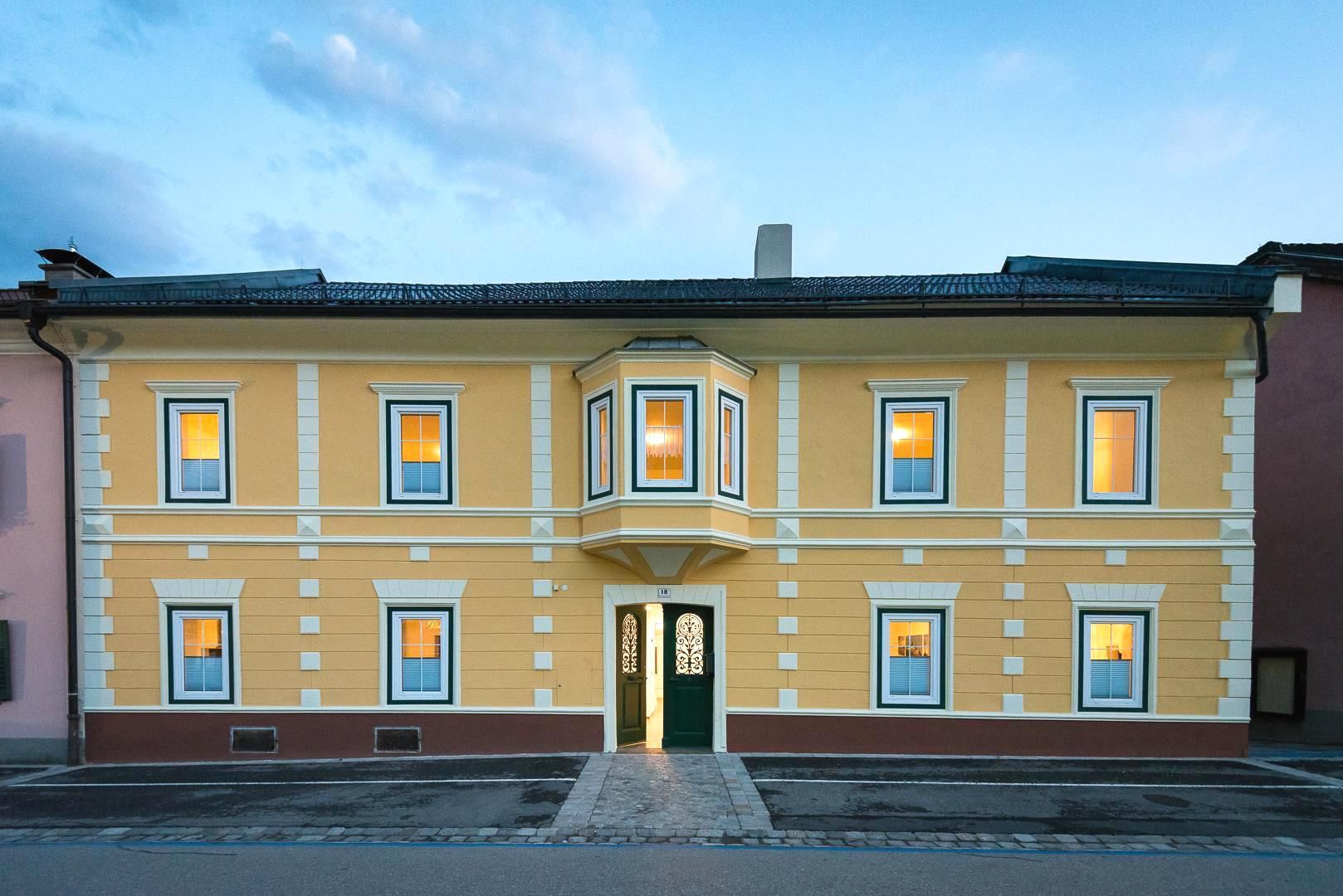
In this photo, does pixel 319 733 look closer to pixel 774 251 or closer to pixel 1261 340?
pixel 774 251

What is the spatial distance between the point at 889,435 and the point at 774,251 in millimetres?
5317

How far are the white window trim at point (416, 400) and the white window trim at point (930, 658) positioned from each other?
286 inches

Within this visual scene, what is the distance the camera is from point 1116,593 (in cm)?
1097

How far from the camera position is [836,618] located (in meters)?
11.2

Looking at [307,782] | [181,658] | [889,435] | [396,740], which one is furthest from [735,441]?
[181,658]

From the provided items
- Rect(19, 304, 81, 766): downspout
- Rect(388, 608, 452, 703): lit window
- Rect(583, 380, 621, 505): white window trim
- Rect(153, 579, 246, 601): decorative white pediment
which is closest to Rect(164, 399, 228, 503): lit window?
Rect(153, 579, 246, 601): decorative white pediment

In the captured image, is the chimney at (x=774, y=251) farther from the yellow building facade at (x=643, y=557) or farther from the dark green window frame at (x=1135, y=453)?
the dark green window frame at (x=1135, y=453)

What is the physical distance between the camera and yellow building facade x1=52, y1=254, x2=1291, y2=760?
36.0 feet

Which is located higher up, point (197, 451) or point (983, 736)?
point (197, 451)

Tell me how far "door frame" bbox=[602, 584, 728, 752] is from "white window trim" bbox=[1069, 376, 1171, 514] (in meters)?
6.01

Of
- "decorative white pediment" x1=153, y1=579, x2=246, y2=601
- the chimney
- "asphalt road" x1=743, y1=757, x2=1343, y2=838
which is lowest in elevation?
"asphalt road" x1=743, y1=757, x2=1343, y2=838

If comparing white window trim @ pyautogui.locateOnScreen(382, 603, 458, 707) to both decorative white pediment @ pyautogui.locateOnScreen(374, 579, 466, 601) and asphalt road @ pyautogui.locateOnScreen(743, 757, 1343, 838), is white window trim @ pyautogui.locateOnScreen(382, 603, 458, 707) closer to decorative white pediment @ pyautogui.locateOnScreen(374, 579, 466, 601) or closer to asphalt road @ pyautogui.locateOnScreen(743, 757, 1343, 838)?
decorative white pediment @ pyautogui.locateOnScreen(374, 579, 466, 601)

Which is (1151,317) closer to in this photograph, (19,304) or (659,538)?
(659,538)

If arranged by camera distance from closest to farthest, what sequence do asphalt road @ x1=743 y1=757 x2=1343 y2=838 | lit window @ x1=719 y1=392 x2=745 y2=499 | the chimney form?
asphalt road @ x1=743 y1=757 x2=1343 y2=838 → lit window @ x1=719 y1=392 x2=745 y2=499 → the chimney
